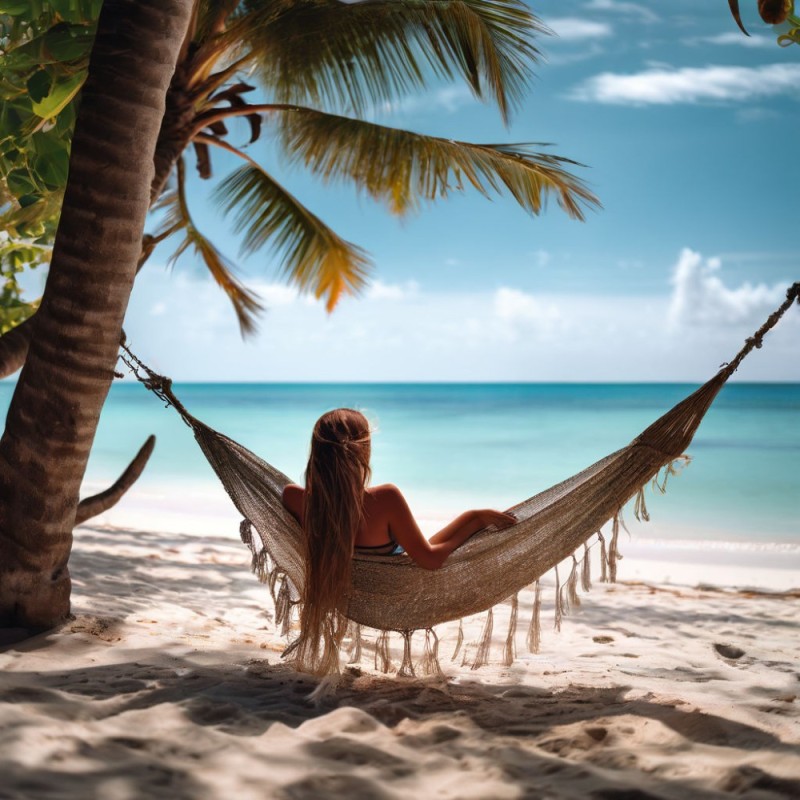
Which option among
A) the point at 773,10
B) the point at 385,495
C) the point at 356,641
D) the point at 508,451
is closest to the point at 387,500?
the point at 385,495

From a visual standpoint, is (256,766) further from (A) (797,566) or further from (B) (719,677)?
(A) (797,566)

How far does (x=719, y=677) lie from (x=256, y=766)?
4.53 ft

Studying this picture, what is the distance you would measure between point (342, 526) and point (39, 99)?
1320 millimetres

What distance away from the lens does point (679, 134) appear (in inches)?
1375

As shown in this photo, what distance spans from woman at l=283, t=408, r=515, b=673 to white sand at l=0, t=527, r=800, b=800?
0.55 feet

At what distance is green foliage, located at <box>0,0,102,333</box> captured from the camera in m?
1.96

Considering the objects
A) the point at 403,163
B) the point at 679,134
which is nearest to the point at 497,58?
the point at 403,163

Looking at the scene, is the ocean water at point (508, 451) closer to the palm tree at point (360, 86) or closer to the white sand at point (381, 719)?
the white sand at point (381, 719)

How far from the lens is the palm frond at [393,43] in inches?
133

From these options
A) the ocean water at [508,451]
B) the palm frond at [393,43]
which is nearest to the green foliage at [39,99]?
the ocean water at [508,451]

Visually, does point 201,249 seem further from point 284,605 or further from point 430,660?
point 430,660

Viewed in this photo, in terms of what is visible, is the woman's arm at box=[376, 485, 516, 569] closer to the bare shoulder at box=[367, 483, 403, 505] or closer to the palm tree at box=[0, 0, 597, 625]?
the bare shoulder at box=[367, 483, 403, 505]

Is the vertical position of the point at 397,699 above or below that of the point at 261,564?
below

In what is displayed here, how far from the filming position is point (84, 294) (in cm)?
190
